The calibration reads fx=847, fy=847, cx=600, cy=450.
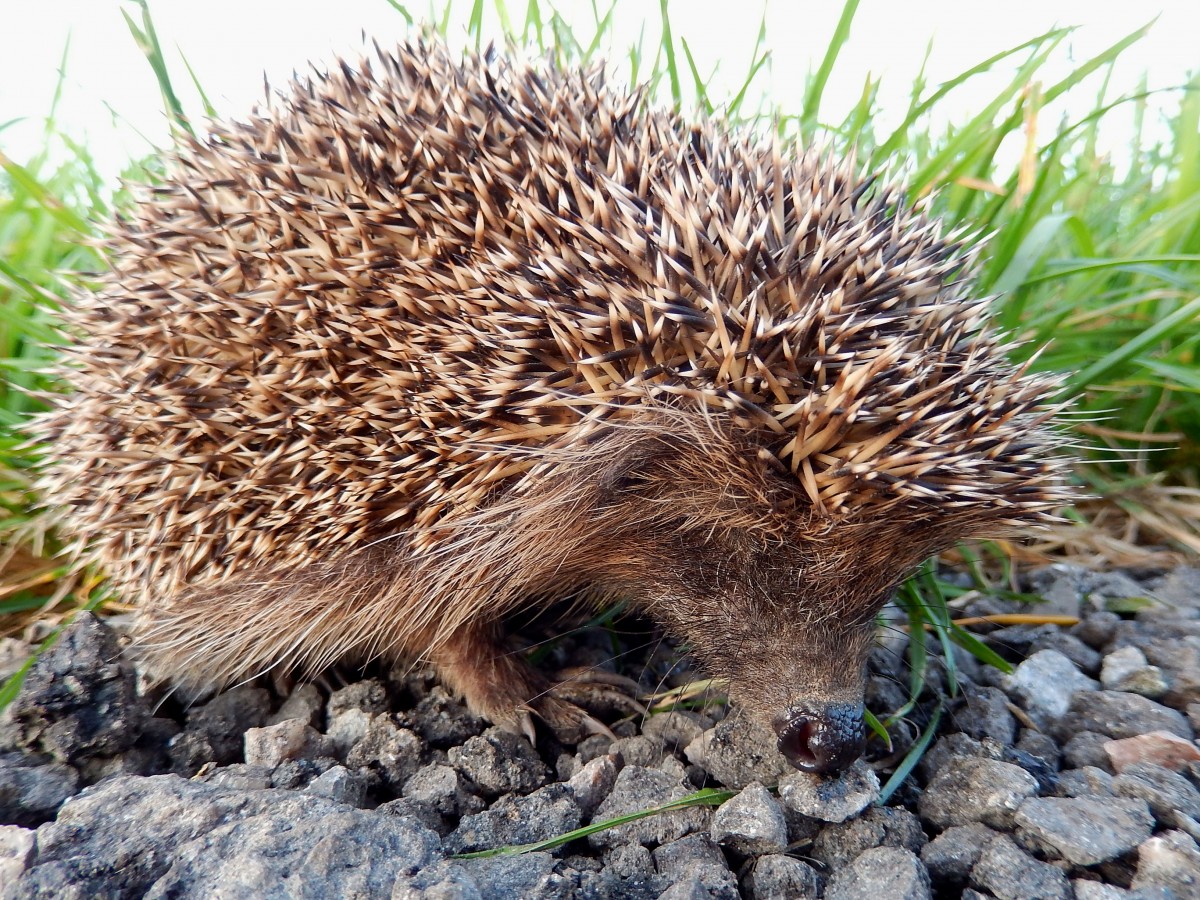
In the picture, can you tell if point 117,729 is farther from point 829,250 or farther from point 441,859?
point 829,250

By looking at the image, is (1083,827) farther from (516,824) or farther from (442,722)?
(442,722)

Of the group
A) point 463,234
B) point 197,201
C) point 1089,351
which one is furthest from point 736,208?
point 1089,351

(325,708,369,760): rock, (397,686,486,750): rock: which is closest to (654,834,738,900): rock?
(397,686,486,750): rock

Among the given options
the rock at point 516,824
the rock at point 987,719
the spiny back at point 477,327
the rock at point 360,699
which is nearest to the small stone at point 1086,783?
the rock at point 987,719

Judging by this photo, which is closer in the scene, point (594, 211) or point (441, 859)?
point (441, 859)

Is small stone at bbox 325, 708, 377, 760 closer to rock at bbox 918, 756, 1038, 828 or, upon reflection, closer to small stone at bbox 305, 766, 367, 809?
small stone at bbox 305, 766, 367, 809

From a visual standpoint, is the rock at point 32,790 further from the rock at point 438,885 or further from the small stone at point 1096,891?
the small stone at point 1096,891
